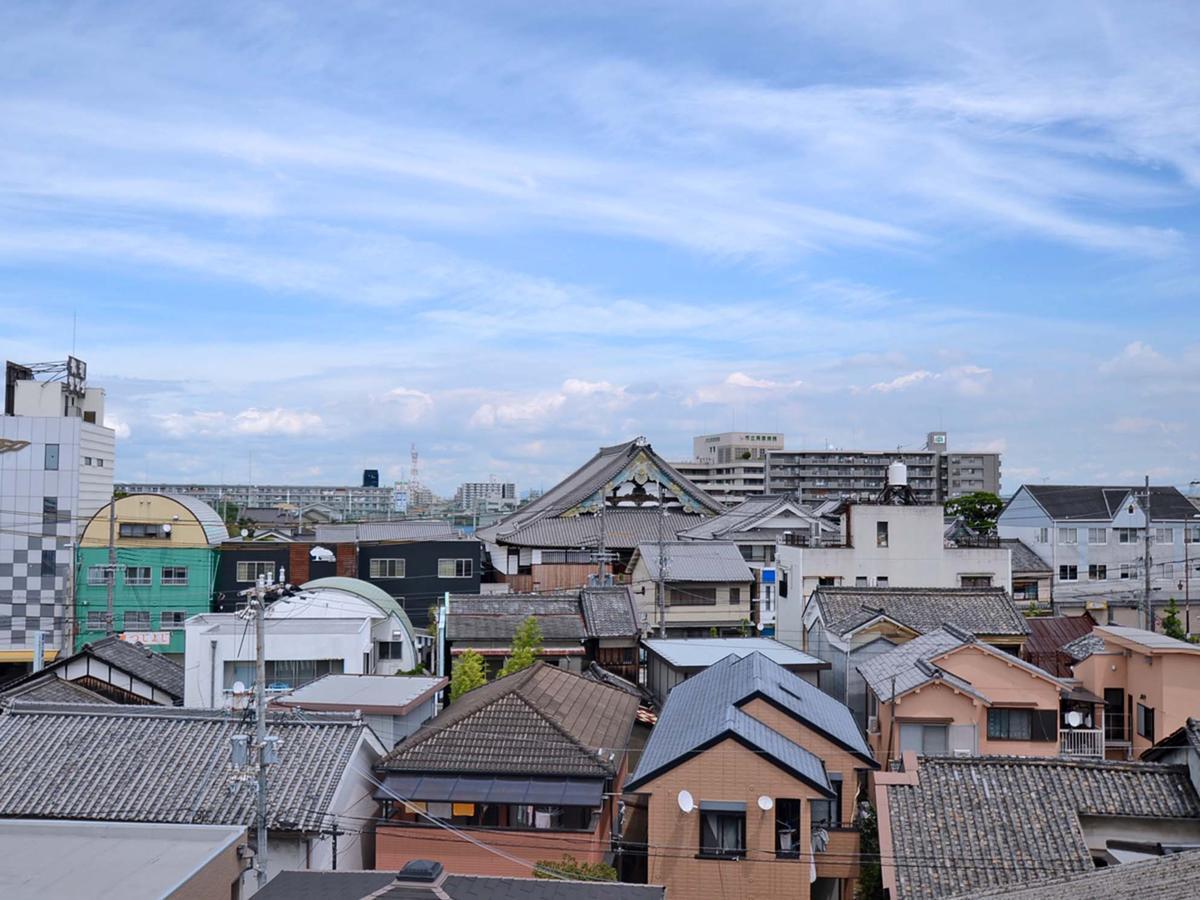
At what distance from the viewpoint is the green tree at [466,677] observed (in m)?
27.8

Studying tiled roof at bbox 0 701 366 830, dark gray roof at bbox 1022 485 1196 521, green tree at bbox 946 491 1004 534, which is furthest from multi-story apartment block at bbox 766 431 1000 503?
tiled roof at bbox 0 701 366 830

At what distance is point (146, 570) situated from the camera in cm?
4238

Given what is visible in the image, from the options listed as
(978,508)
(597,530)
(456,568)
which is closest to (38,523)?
(456,568)

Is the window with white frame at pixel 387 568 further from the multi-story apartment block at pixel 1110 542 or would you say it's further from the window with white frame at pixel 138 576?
the multi-story apartment block at pixel 1110 542

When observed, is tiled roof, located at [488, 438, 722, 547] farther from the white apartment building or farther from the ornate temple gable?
the white apartment building

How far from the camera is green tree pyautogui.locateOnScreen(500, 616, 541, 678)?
3009cm

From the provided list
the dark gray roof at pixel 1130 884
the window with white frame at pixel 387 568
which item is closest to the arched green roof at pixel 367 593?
the window with white frame at pixel 387 568

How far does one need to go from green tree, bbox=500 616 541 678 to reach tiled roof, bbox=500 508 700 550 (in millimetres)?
17447

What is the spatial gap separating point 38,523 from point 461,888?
37.5 metres

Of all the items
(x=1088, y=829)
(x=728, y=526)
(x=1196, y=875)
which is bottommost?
(x=1088, y=829)

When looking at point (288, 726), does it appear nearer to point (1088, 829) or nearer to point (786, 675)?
point (786, 675)

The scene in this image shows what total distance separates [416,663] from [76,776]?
16243mm

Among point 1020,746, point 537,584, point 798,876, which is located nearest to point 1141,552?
point 537,584

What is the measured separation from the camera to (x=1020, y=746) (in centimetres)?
2333
